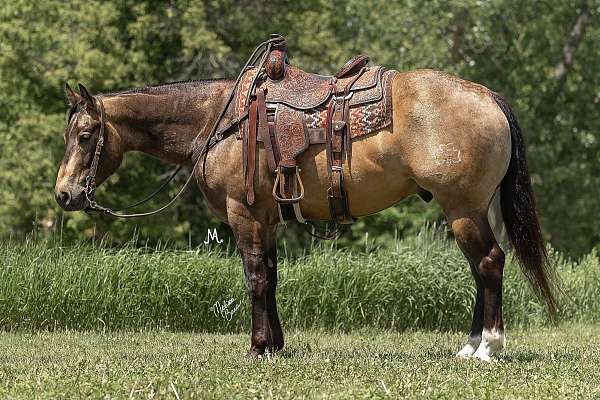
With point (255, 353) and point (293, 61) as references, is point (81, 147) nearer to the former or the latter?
point (255, 353)

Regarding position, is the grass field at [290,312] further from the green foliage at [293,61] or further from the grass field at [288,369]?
the green foliage at [293,61]

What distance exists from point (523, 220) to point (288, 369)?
2290 millimetres

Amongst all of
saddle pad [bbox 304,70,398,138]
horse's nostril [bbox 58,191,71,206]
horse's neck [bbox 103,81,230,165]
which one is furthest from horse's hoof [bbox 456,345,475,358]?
horse's nostril [bbox 58,191,71,206]

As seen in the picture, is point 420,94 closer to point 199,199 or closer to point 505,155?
point 505,155

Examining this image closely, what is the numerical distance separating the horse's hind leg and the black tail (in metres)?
0.37

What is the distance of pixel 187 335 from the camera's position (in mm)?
11242

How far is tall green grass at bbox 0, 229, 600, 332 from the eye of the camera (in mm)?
11766

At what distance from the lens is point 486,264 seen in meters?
8.19

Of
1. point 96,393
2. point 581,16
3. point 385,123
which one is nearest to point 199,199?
point 581,16

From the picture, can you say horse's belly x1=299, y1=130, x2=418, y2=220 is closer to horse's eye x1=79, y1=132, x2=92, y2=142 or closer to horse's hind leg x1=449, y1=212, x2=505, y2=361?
horse's hind leg x1=449, y1=212, x2=505, y2=361

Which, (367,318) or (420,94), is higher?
(420,94)

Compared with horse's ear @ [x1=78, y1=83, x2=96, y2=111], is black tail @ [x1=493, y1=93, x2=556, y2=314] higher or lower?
lower

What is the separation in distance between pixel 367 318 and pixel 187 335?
88.6 inches

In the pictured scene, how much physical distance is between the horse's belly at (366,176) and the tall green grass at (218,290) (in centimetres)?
380
